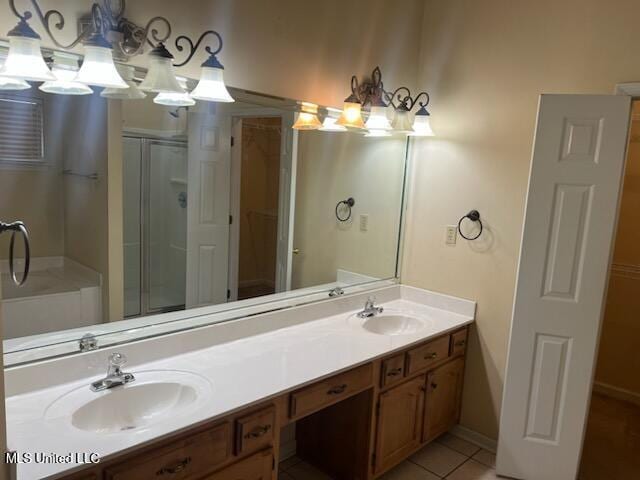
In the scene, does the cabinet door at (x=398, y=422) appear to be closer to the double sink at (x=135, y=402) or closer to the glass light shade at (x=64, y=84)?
the double sink at (x=135, y=402)

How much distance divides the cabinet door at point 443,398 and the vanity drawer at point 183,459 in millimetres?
1333

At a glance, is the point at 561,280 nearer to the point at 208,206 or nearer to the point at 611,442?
the point at 611,442

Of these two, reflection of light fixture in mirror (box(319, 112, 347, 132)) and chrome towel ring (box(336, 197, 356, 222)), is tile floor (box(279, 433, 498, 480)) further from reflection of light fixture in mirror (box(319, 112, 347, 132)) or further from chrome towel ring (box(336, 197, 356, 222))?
reflection of light fixture in mirror (box(319, 112, 347, 132))

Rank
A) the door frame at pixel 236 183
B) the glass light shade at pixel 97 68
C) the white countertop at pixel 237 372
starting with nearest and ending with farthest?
the white countertop at pixel 237 372, the glass light shade at pixel 97 68, the door frame at pixel 236 183

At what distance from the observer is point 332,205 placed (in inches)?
107

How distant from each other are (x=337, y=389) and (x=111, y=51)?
59.6 inches

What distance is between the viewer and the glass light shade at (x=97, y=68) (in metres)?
1.47

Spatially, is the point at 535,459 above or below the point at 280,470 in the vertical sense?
above

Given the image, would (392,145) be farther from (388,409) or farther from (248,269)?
(388,409)

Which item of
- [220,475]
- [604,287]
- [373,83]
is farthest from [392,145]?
[220,475]

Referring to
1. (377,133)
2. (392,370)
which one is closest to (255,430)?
(392,370)

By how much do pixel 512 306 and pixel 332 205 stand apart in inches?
46.0

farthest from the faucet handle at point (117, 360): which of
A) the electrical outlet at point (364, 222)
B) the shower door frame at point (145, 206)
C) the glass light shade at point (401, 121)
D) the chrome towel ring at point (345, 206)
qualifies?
the glass light shade at point (401, 121)

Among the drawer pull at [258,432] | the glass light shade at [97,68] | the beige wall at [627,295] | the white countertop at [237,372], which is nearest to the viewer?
the white countertop at [237,372]
